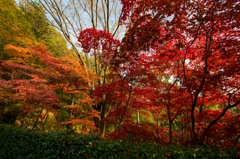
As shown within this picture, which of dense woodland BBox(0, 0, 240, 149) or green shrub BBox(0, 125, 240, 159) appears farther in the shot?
dense woodland BBox(0, 0, 240, 149)

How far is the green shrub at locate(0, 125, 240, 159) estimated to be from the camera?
1.95 meters

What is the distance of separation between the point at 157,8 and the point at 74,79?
470cm

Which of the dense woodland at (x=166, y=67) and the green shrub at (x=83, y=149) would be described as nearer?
the green shrub at (x=83, y=149)

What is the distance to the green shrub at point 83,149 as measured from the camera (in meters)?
1.95

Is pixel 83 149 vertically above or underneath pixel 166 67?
underneath

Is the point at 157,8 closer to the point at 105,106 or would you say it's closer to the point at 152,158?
the point at 152,158

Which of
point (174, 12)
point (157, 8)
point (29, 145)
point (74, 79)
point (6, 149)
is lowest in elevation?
point (6, 149)

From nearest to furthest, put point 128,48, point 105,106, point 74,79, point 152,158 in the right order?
point 152,158, point 128,48, point 74,79, point 105,106

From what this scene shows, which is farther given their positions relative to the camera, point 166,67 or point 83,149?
A: point 166,67

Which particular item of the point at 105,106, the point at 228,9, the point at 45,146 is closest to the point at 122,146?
the point at 45,146

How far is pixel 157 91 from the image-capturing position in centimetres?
479

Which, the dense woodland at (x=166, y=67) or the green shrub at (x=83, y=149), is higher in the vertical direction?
the dense woodland at (x=166, y=67)

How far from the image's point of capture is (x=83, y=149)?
2551mm

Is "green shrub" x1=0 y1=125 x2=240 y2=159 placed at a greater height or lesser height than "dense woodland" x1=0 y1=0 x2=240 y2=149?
lesser
